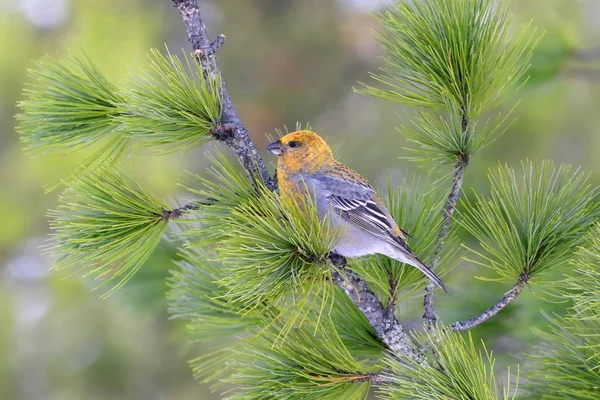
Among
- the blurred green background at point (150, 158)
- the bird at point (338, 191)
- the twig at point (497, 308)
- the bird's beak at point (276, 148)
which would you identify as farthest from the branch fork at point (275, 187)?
the blurred green background at point (150, 158)

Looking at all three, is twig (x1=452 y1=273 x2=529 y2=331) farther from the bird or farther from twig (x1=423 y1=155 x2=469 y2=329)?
the bird

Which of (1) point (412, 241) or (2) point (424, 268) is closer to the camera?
(2) point (424, 268)

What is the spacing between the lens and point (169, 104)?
1.77 metres

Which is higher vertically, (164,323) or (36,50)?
(36,50)

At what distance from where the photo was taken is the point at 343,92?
584 cm

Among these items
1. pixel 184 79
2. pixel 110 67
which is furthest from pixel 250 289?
pixel 110 67

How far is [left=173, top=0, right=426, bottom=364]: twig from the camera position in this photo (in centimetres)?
182

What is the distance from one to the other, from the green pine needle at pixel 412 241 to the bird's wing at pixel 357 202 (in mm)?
81

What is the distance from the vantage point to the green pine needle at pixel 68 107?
187 cm

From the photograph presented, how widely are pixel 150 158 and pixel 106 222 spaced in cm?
290

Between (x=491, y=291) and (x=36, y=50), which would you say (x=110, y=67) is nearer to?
(x=36, y=50)

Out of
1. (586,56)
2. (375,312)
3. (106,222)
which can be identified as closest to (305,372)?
(375,312)

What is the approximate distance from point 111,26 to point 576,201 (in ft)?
12.5

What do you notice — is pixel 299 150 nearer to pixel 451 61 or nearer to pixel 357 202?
pixel 357 202
